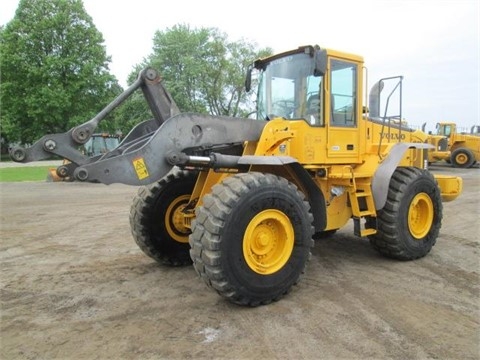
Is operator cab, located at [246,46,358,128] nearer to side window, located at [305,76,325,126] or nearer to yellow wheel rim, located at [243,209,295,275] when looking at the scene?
side window, located at [305,76,325,126]

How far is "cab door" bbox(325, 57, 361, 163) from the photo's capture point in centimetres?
532

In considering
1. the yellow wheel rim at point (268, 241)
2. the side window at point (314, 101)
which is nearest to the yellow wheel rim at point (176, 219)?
the yellow wheel rim at point (268, 241)

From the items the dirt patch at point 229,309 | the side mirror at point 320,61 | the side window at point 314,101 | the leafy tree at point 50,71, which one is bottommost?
the dirt patch at point 229,309

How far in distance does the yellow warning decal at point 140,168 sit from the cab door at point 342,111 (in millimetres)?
2283

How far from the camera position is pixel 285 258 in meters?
4.50

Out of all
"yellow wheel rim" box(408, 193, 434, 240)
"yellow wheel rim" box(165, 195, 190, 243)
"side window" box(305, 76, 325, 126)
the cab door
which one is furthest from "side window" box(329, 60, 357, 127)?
"yellow wheel rim" box(165, 195, 190, 243)

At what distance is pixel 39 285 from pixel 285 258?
115 inches

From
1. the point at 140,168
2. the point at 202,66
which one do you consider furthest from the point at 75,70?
the point at 140,168

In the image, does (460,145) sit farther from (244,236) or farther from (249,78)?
(244,236)

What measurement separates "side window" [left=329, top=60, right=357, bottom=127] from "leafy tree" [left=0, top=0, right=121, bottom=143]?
109ft

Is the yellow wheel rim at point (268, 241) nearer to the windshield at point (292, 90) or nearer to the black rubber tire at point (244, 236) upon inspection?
the black rubber tire at point (244, 236)

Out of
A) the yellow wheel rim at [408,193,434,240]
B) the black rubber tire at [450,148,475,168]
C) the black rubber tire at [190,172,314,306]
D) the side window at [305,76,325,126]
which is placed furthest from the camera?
the black rubber tire at [450,148,475,168]

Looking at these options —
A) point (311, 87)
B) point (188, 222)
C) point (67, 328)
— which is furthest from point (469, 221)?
point (67, 328)

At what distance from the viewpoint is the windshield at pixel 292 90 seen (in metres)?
5.23
